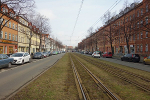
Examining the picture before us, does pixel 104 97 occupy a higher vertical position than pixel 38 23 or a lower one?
lower

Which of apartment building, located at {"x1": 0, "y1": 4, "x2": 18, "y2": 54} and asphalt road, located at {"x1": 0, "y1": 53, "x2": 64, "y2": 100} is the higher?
apartment building, located at {"x1": 0, "y1": 4, "x2": 18, "y2": 54}

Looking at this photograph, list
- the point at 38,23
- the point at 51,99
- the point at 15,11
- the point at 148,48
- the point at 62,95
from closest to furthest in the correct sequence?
the point at 51,99 < the point at 62,95 < the point at 15,11 < the point at 148,48 < the point at 38,23

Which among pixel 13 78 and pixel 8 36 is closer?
pixel 13 78

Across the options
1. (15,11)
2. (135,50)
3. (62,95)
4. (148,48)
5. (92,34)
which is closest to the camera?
(62,95)

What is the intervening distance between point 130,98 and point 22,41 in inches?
1739

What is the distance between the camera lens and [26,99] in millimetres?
4824

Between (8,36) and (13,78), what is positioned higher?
(8,36)

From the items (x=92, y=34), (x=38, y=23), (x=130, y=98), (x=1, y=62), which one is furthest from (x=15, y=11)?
(x=92, y=34)

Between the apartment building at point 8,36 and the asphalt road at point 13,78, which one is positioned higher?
the apartment building at point 8,36

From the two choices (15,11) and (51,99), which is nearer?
(51,99)

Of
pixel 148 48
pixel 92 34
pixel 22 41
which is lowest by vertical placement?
pixel 148 48

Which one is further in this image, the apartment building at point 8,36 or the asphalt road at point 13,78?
the apartment building at point 8,36

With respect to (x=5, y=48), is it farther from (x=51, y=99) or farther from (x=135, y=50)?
(x=135, y=50)

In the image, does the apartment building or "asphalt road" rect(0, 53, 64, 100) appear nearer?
"asphalt road" rect(0, 53, 64, 100)
